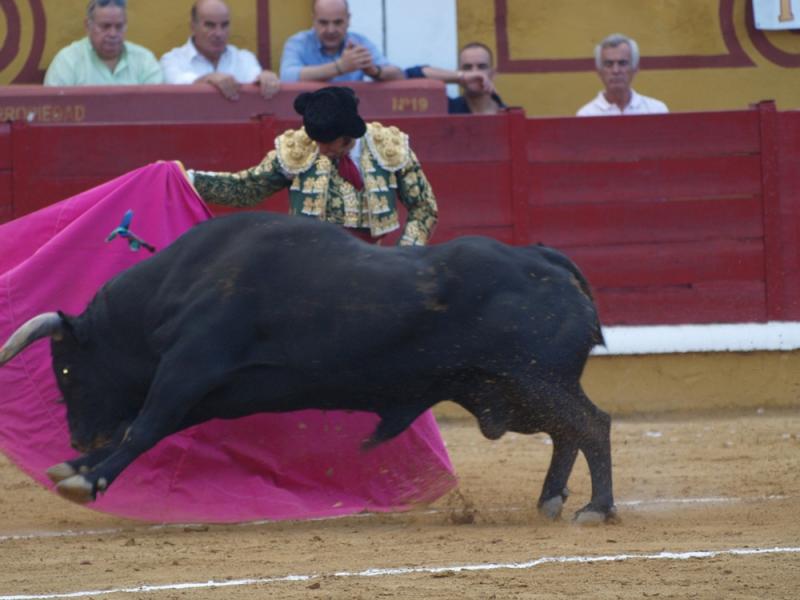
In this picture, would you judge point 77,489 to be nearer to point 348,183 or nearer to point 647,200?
point 348,183

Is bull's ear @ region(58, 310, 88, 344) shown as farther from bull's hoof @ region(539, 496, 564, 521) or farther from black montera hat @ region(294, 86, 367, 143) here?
bull's hoof @ region(539, 496, 564, 521)

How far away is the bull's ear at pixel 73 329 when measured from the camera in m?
5.02

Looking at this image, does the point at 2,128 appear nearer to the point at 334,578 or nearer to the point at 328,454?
the point at 328,454

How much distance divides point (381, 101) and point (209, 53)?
2.65 feet

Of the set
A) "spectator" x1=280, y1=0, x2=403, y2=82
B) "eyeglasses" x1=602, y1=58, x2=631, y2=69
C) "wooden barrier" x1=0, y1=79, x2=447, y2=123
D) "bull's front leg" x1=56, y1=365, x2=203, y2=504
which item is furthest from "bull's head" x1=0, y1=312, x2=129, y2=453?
"eyeglasses" x1=602, y1=58, x2=631, y2=69

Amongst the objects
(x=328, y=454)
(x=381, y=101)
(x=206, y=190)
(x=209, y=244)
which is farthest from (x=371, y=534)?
(x=381, y=101)

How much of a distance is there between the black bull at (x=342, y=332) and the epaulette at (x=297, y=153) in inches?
17.6

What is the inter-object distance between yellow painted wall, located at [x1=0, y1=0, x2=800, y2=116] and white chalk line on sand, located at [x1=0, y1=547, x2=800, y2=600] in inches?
182

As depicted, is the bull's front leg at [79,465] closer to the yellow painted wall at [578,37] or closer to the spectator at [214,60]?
the spectator at [214,60]

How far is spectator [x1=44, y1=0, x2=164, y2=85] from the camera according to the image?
7.54 m

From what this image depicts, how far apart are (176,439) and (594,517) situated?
134 cm

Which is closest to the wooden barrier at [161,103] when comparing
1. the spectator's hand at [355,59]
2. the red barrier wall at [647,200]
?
the spectator's hand at [355,59]

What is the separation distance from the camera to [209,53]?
25.3 ft

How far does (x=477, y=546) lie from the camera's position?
14.7ft
